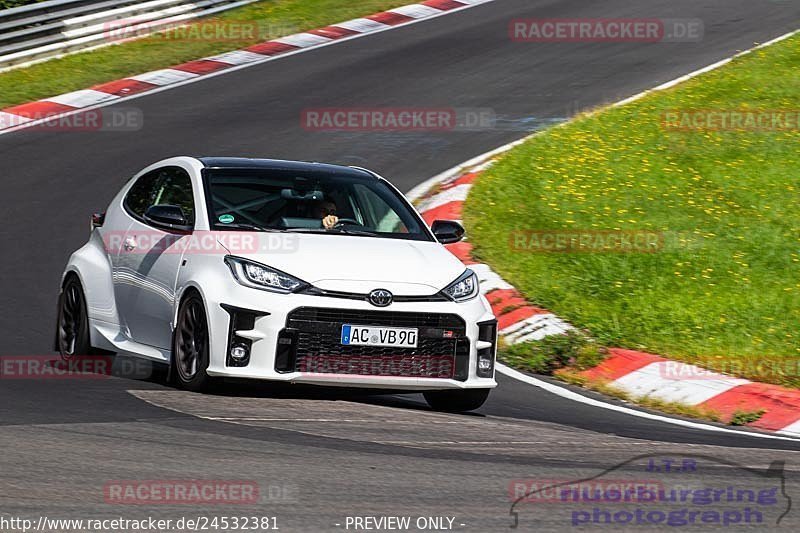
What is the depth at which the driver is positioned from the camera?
9.07 metres

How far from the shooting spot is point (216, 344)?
26.7ft

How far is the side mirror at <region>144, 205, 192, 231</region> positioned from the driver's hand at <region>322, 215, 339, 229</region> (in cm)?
82

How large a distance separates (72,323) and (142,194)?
99 centimetres

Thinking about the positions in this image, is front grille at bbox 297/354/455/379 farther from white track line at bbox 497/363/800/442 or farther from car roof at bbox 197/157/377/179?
car roof at bbox 197/157/377/179

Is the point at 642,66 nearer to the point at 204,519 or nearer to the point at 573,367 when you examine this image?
the point at 573,367

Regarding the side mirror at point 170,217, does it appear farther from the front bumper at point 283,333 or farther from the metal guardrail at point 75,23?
the metal guardrail at point 75,23

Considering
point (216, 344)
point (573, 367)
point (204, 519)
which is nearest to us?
point (204, 519)

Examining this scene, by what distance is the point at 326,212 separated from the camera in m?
9.14

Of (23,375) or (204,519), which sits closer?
Result: (204,519)

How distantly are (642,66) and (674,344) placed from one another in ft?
37.7

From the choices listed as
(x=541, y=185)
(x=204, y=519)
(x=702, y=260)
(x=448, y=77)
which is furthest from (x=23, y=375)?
(x=448, y=77)

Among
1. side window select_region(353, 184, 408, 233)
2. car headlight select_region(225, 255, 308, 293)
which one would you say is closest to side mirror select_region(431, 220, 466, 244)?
side window select_region(353, 184, 408, 233)

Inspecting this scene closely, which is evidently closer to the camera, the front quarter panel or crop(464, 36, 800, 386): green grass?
the front quarter panel

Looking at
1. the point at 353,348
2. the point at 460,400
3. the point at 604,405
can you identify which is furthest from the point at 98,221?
the point at 604,405
